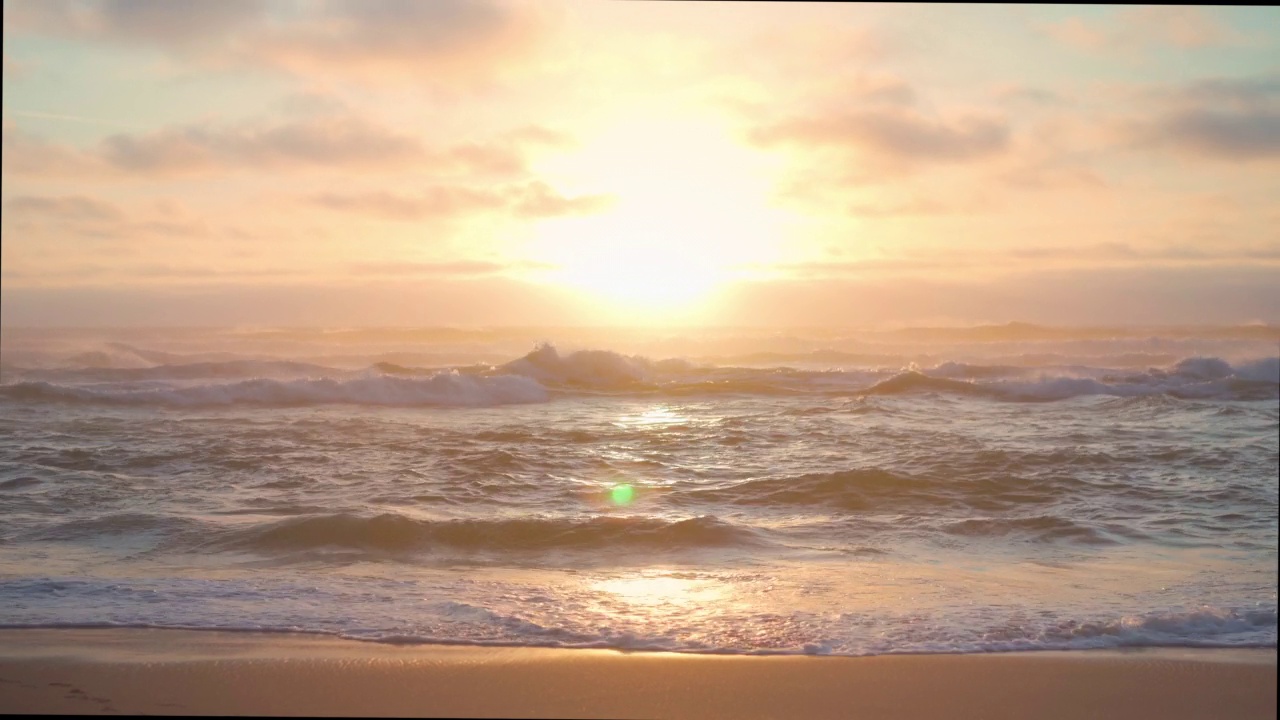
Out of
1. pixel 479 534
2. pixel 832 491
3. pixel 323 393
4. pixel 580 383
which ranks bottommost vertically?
pixel 479 534

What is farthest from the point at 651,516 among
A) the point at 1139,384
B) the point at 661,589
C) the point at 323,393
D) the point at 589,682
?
the point at 1139,384

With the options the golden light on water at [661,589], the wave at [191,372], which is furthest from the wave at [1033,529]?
the wave at [191,372]

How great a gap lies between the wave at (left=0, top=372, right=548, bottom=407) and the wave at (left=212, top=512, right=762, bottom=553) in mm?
6925

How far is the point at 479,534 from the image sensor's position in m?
5.85

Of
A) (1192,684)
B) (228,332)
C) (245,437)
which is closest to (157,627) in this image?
(1192,684)

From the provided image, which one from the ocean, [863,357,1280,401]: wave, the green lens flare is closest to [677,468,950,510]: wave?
the ocean

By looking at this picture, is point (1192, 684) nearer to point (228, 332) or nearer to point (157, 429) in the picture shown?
point (157, 429)

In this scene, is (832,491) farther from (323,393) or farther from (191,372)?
(191,372)

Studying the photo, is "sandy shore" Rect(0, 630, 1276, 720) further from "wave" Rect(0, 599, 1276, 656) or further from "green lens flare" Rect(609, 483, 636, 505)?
"green lens flare" Rect(609, 483, 636, 505)

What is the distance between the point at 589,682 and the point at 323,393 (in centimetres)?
1035

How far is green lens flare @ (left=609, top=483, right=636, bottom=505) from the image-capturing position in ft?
22.2

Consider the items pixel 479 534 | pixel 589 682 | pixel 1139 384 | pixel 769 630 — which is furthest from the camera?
pixel 1139 384

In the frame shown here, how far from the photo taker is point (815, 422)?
10.4 meters

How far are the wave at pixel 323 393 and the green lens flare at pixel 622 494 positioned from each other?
5957mm
